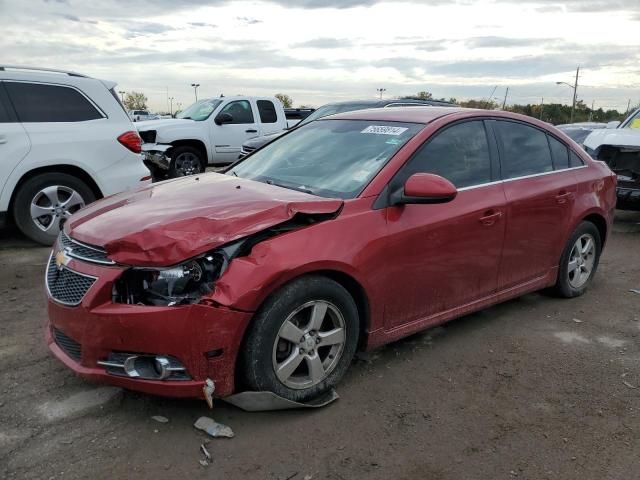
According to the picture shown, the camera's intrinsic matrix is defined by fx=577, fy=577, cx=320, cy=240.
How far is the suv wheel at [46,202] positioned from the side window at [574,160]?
510cm

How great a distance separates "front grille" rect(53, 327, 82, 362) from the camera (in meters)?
3.03

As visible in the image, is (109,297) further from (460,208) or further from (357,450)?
(460,208)

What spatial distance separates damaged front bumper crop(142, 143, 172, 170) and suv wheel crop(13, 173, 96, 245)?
15.6 ft

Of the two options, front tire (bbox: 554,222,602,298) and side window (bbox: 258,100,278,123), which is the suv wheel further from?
side window (bbox: 258,100,278,123)

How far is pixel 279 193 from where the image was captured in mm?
3512

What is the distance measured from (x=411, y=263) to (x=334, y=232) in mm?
625

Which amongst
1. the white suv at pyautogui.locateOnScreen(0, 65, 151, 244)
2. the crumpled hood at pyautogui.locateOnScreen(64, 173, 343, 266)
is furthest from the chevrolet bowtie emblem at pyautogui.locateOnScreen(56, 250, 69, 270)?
the white suv at pyautogui.locateOnScreen(0, 65, 151, 244)

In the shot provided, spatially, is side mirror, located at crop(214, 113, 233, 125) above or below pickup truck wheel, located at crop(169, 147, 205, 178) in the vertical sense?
above

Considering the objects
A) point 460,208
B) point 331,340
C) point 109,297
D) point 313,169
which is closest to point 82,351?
point 109,297

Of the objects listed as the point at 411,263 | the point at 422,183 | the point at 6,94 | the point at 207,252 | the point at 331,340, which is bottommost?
the point at 331,340

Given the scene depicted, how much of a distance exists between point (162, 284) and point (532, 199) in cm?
286

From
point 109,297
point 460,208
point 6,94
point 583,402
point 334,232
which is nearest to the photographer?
point 109,297

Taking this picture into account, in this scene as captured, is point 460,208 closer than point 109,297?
No

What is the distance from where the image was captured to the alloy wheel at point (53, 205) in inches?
252
